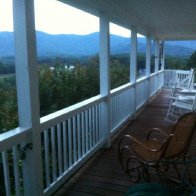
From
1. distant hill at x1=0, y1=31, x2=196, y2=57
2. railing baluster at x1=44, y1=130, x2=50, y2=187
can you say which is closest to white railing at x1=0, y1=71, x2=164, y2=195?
railing baluster at x1=44, y1=130, x2=50, y2=187

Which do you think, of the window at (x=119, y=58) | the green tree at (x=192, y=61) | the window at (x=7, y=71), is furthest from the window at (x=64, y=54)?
the green tree at (x=192, y=61)

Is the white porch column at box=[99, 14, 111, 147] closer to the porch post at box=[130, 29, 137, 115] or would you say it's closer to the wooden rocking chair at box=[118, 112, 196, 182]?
the wooden rocking chair at box=[118, 112, 196, 182]

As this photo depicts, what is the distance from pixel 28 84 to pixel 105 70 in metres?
2.21

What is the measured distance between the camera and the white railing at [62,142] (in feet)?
7.30

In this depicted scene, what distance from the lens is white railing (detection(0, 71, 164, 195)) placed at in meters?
2.23

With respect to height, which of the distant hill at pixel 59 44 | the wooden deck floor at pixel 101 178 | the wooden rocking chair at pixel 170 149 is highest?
the distant hill at pixel 59 44

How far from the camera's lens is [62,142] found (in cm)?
329

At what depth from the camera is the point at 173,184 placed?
3.13 m

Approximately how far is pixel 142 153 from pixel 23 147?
139 centimetres

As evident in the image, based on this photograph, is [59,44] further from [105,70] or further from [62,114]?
[62,114]

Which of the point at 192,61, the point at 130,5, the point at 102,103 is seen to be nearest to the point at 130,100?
the point at 102,103

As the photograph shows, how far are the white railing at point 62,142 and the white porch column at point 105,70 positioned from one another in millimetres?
43

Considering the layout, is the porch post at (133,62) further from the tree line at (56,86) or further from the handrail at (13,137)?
→ the handrail at (13,137)

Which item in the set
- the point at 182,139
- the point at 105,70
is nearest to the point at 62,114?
the point at 182,139
